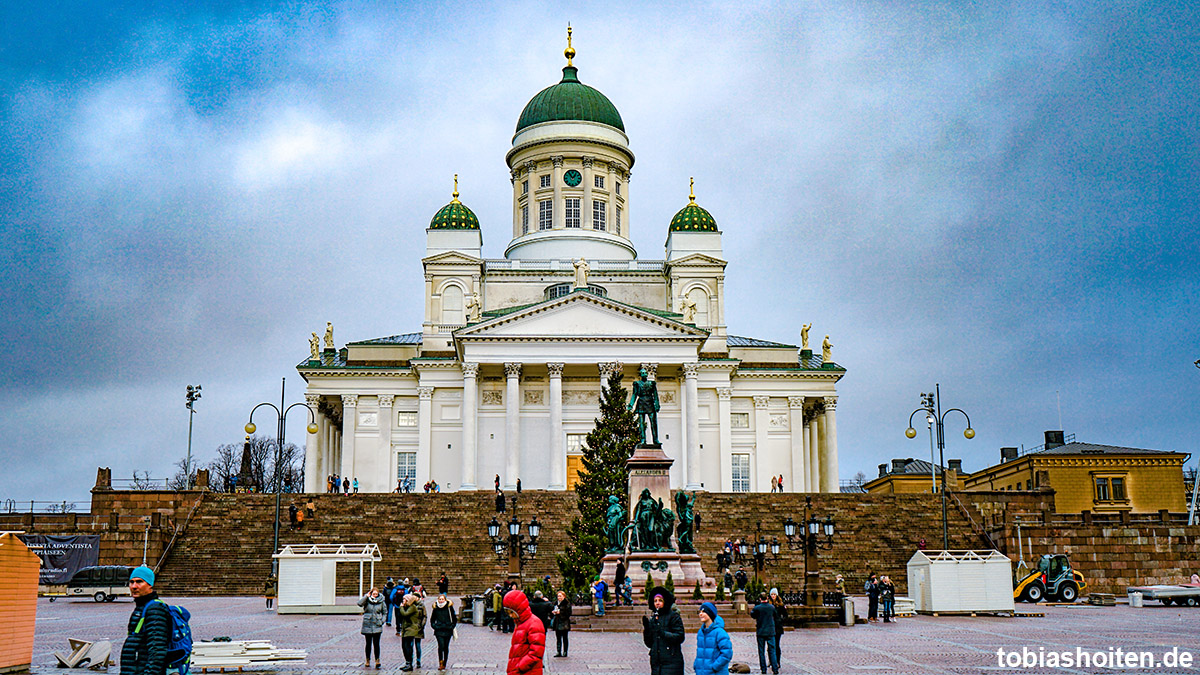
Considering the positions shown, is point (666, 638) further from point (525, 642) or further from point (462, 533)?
point (462, 533)

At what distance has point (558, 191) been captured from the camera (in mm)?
76375

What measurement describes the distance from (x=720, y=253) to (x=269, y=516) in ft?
109

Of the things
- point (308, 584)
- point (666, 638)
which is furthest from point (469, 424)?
point (666, 638)

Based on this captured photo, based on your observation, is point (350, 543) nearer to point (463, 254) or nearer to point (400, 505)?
point (400, 505)

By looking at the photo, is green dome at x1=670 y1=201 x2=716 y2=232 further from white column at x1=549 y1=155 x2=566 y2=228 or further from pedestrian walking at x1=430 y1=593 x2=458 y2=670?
pedestrian walking at x1=430 y1=593 x2=458 y2=670

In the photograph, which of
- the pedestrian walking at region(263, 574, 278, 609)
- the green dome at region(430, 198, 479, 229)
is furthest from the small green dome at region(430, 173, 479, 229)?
the pedestrian walking at region(263, 574, 278, 609)

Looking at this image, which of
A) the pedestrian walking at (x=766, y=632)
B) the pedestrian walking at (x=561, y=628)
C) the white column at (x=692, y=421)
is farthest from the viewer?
the white column at (x=692, y=421)

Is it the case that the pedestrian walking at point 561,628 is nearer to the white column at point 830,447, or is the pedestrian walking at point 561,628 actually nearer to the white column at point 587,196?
the white column at point 830,447

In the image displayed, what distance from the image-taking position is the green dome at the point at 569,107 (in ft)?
255

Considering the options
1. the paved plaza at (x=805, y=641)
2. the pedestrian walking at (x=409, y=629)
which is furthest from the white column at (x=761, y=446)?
the pedestrian walking at (x=409, y=629)

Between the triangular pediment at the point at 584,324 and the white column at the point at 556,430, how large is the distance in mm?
1899

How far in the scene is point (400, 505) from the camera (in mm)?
51688

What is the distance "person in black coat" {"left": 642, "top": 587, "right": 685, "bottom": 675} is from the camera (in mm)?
11867

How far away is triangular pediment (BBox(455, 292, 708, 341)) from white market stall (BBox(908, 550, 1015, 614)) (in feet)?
97.0
